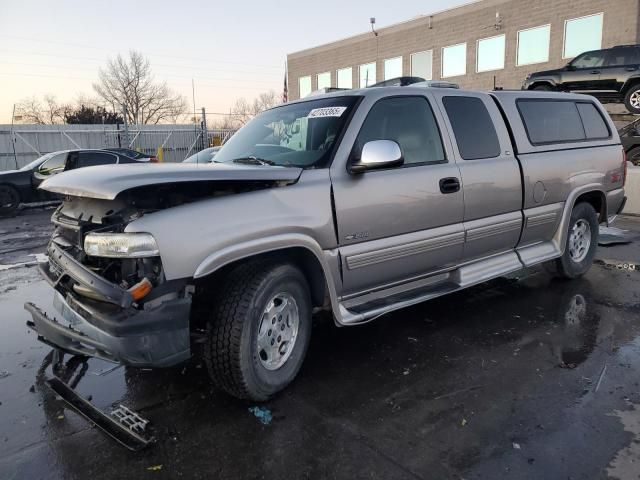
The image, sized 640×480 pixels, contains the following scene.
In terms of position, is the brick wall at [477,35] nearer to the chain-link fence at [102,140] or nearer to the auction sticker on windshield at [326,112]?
the chain-link fence at [102,140]

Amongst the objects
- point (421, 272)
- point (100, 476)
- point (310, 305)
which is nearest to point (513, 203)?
point (421, 272)

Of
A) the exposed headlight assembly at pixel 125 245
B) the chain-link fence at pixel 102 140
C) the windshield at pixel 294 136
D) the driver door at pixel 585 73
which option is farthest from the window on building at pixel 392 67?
the exposed headlight assembly at pixel 125 245

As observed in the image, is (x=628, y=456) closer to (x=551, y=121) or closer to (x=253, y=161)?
(x=253, y=161)

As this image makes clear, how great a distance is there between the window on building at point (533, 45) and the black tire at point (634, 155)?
13714 millimetres

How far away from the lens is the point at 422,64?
96.5ft

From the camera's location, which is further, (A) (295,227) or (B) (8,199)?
(B) (8,199)

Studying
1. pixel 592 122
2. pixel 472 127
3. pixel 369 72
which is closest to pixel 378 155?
pixel 472 127

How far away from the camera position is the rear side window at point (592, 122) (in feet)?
19.2

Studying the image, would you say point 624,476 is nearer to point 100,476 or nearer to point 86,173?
point 100,476

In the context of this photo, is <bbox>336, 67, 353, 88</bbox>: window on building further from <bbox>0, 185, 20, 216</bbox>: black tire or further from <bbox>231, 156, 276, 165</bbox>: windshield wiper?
<bbox>231, 156, 276, 165</bbox>: windshield wiper

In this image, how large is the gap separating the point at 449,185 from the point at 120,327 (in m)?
2.71

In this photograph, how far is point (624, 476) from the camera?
2506 millimetres

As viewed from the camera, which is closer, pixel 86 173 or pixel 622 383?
pixel 86 173

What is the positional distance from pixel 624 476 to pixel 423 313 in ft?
8.28
